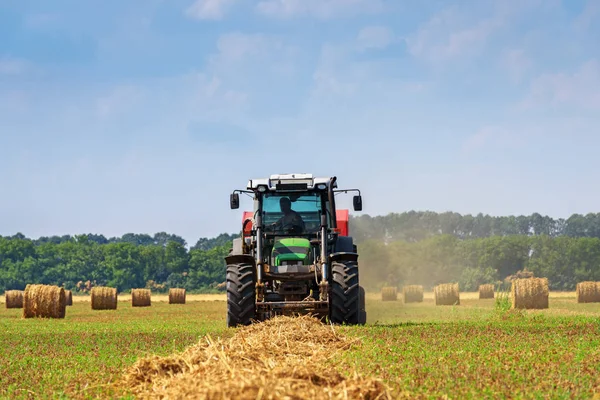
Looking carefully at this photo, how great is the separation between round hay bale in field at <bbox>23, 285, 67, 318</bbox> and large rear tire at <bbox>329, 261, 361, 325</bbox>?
1421 centimetres

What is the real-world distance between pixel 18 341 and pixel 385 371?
366 inches

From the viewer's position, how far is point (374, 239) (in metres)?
61.4

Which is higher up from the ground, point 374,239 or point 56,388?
point 374,239

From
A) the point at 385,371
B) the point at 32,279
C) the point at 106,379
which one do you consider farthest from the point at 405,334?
the point at 32,279

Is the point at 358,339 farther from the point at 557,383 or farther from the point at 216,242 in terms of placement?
the point at 216,242

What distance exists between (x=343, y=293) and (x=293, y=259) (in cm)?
142

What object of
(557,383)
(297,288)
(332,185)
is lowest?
(557,383)

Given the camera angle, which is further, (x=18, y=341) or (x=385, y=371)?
(x=18, y=341)

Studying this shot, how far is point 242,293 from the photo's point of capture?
15766mm

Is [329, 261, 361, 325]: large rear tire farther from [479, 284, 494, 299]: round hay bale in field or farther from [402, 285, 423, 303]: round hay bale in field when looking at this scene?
[479, 284, 494, 299]: round hay bale in field

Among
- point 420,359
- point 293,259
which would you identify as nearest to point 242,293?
point 293,259

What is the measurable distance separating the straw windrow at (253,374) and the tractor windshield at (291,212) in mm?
5208

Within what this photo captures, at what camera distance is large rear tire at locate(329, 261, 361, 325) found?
613 inches

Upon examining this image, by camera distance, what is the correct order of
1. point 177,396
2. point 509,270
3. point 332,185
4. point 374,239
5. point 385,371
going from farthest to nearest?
point 509,270
point 374,239
point 332,185
point 385,371
point 177,396
